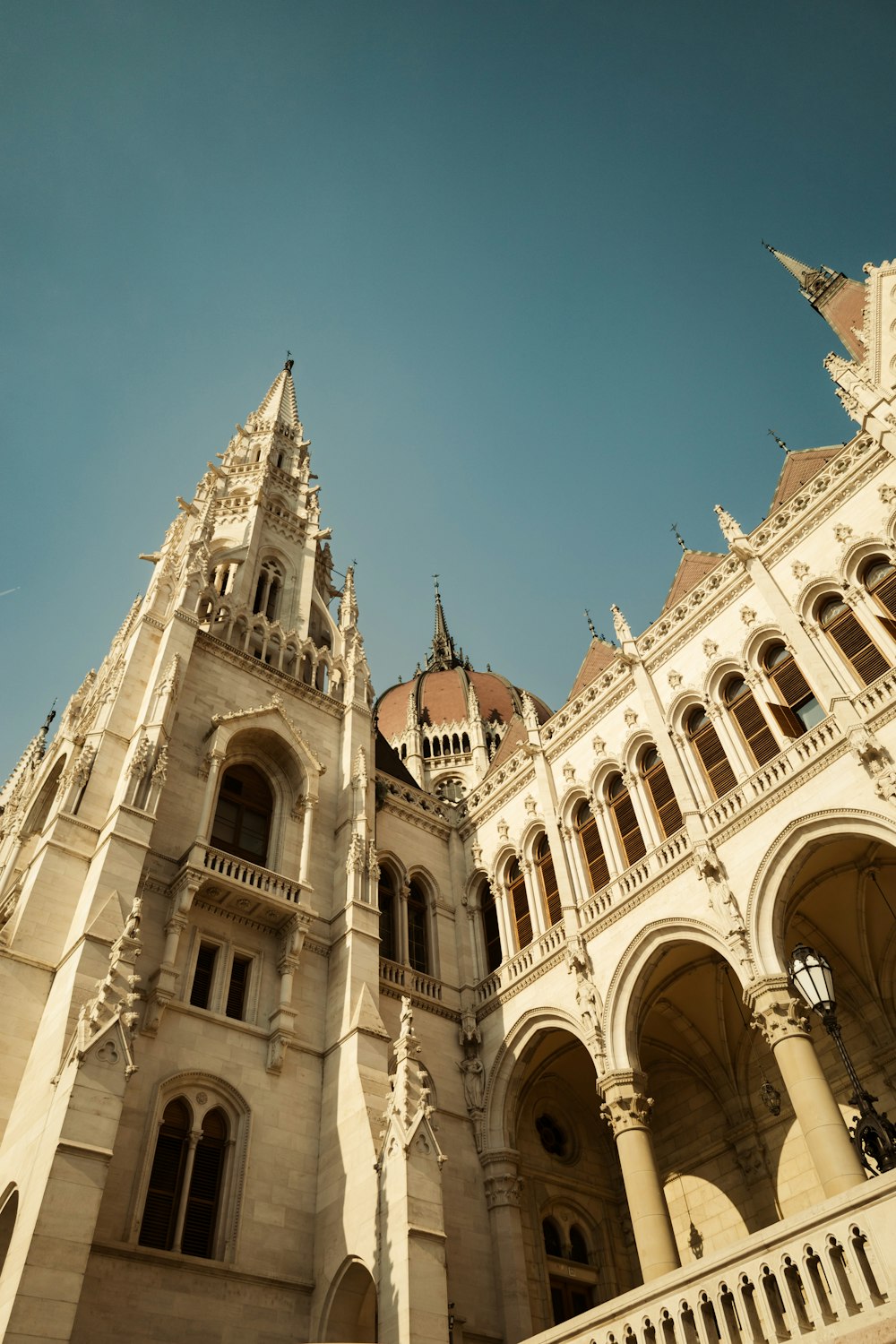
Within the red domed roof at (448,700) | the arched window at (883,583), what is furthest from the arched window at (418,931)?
the red domed roof at (448,700)

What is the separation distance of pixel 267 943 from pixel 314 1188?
167 inches

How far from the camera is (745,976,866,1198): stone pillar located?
11.4 m

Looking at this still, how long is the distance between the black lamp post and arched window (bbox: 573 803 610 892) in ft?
24.7

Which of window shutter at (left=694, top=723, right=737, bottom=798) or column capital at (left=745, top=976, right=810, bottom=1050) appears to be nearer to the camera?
column capital at (left=745, top=976, right=810, bottom=1050)

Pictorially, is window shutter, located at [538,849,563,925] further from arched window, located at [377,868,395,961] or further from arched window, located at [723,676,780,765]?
arched window, located at [723,676,780,765]

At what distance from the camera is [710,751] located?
689 inches

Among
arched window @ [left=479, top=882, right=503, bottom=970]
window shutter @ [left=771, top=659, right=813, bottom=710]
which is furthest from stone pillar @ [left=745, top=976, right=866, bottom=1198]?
arched window @ [left=479, top=882, right=503, bottom=970]

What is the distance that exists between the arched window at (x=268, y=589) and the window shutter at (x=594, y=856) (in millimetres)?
10592

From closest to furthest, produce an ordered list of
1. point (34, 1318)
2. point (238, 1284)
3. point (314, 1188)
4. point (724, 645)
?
point (34, 1318), point (238, 1284), point (314, 1188), point (724, 645)

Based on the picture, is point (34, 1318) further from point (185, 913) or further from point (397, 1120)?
point (185, 913)

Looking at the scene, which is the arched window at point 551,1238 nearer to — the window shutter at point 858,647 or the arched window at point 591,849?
the arched window at point 591,849

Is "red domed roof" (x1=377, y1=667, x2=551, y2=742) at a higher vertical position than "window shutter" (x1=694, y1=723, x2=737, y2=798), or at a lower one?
higher

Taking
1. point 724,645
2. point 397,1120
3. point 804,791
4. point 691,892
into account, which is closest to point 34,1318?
point 397,1120

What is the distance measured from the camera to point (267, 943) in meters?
17.0
